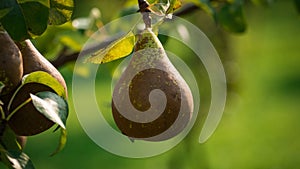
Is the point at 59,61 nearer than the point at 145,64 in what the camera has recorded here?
No

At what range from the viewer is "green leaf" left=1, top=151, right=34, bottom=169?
79 centimetres

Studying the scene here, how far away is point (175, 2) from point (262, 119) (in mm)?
4190

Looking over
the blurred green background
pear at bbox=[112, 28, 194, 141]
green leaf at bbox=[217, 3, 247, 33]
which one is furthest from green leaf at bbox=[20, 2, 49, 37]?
the blurred green background

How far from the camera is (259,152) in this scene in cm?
416

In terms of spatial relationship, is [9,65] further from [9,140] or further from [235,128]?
[235,128]

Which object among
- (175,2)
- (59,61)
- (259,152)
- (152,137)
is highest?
(175,2)

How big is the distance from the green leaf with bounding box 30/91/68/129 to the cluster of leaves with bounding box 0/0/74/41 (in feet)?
0.21

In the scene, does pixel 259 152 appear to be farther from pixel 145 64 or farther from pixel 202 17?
pixel 145 64

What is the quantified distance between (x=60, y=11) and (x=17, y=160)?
0.54 feet

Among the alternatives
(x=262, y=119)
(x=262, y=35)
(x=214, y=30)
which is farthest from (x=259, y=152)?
(x=262, y=35)

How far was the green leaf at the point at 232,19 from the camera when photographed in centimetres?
165

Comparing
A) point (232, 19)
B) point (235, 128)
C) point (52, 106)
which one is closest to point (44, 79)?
point (52, 106)

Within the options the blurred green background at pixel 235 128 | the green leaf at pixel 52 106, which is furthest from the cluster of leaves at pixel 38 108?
the blurred green background at pixel 235 128

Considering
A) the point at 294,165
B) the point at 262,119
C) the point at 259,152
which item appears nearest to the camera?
the point at 294,165
